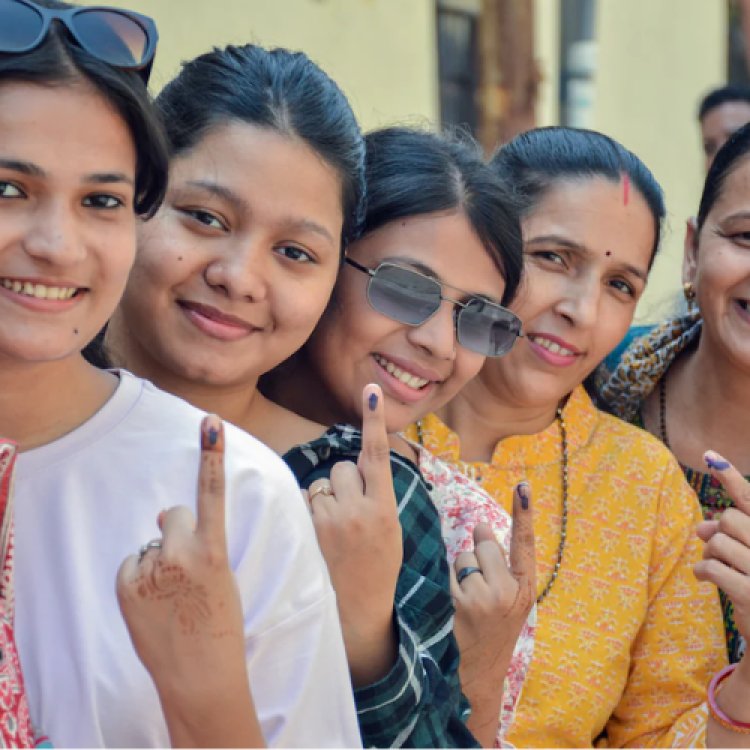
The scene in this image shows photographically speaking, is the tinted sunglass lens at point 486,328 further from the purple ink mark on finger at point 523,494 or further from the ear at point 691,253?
the ear at point 691,253

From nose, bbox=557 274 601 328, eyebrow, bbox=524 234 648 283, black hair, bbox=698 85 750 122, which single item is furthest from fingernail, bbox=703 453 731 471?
black hair, bbox=698 85 750 122

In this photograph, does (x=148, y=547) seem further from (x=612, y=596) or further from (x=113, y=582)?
(x=612, y=596)

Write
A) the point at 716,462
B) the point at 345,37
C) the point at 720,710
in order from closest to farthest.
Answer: the point at 716,462, the point at 720,710, the point at 345,37

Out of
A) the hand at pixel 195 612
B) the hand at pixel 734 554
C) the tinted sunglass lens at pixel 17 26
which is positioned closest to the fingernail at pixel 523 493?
the hand at pixel 734 554

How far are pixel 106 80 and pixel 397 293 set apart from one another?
3.21ft

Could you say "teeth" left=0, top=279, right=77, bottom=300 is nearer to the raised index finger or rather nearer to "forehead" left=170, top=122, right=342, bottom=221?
the raised index finger

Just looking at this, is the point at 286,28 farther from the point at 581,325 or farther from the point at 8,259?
the point at 8,259

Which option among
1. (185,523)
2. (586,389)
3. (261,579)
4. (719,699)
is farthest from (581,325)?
(185,523)

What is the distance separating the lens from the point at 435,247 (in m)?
2.96

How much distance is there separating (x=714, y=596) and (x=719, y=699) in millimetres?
381

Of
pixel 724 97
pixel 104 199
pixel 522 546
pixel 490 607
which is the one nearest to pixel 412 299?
pixel 522 546

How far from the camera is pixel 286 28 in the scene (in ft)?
24.5

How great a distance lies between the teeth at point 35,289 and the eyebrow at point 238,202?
0.61m

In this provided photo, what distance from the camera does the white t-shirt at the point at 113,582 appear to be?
1945 millimetres
